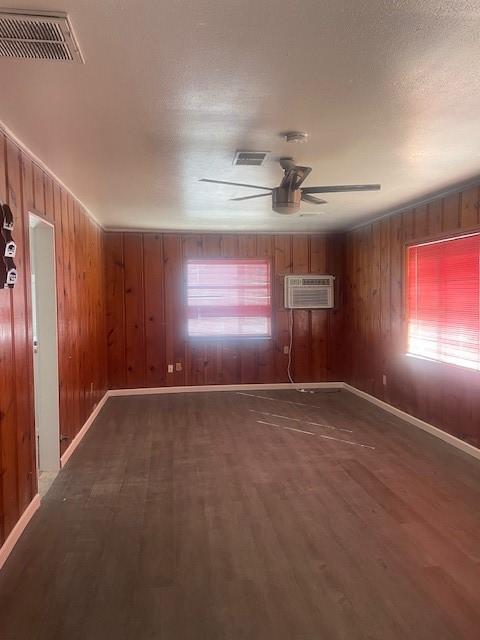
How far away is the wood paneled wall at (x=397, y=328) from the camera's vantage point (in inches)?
156

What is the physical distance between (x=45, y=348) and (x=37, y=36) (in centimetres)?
240

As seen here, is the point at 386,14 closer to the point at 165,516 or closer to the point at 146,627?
the point at 146,627

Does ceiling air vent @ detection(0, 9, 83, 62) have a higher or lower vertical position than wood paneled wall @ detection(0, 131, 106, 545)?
higher

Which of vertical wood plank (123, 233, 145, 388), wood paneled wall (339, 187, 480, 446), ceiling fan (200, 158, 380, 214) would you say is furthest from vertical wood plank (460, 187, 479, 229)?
vertical wood plank (123, 233, 145, 388)

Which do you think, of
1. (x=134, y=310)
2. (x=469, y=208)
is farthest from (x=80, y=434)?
(x=469, y=208)

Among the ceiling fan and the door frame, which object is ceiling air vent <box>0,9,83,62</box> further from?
the door frame

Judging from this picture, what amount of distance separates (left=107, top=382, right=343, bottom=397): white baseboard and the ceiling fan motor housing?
383 cm

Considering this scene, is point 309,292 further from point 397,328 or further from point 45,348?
point 45,348

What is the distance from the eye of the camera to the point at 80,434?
14.5 feet

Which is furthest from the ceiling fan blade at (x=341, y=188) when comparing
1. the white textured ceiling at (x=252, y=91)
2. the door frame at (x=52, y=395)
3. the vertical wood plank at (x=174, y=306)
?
the vertical wood plank at (x=174, y=306)

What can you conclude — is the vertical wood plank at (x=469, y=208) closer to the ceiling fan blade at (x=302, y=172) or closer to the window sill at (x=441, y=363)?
the window sill at (x=441, y=363)

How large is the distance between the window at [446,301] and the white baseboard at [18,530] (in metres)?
3.55

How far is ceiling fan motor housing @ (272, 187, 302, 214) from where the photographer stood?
3.25 metres

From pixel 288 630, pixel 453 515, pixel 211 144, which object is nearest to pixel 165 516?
pixel 288 630
